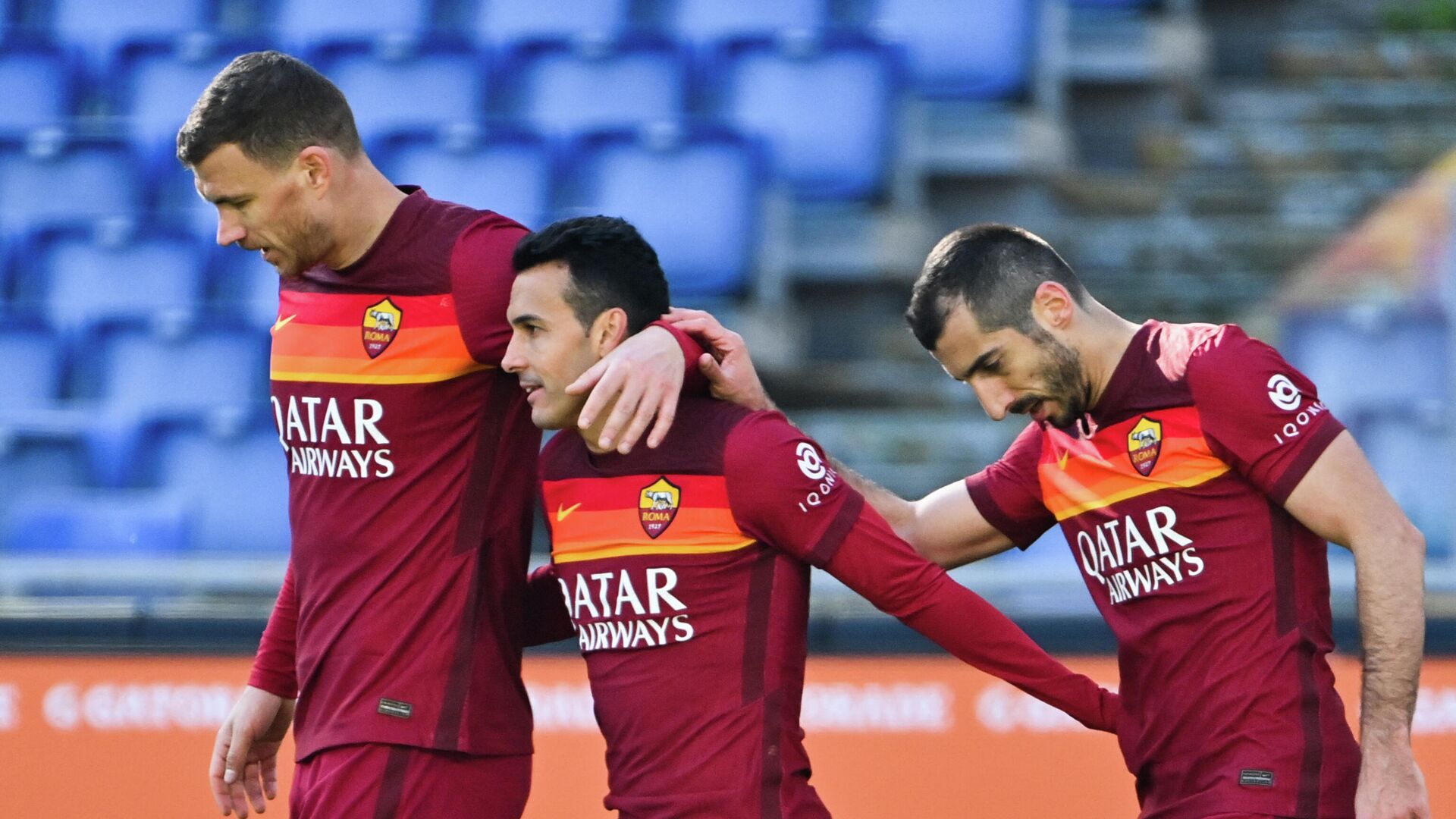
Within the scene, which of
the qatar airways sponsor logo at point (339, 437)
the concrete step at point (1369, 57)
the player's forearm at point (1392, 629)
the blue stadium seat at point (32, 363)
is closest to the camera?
the player's forearm at point (1392, 629)

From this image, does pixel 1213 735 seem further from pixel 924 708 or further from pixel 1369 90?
pixel 1369 90

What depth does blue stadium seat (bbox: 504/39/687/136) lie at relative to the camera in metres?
6.09

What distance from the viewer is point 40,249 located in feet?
18.6

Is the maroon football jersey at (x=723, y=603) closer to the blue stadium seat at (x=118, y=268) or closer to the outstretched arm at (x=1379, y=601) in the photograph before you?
the outstretched arm at (x=1379, y=601)

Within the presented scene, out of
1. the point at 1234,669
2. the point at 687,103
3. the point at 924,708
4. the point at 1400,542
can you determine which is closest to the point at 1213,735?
the point at 1234,669

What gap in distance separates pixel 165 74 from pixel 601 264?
14.6 ft

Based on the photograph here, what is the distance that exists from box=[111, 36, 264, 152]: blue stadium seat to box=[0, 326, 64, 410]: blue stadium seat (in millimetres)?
1391

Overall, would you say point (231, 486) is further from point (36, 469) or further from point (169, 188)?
point (169, 188)

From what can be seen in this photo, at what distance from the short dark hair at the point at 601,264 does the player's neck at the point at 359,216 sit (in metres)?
0.22

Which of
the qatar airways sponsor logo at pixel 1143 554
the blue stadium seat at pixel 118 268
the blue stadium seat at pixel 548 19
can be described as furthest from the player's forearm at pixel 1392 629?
the blue stadium seat at pixel 548 19

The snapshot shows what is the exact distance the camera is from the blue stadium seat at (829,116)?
19.5 ft

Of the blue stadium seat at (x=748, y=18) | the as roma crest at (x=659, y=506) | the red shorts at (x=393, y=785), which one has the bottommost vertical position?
the red shorts at (x=393, y=785)

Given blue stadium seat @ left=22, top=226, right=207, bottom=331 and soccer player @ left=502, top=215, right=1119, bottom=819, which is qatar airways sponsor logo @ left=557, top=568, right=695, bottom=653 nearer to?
soccer player @ left=502, top=215, right=1119, bottom=819

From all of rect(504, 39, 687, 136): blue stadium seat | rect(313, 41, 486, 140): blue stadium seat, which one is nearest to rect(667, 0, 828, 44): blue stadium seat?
rect(504, 39, 687, 136): blue stadium seat
